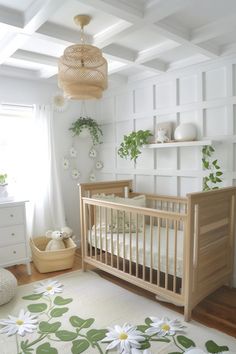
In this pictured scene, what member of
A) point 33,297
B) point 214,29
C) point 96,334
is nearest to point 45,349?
point 96,334

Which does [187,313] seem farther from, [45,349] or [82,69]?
[82,69]

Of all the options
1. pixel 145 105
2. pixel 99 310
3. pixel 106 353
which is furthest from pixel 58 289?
pixel 145 105

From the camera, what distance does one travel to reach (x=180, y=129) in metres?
2.94

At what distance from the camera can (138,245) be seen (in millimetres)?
2578

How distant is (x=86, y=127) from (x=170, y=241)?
1.94 m

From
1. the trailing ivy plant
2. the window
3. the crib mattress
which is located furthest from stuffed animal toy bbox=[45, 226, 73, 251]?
the trailing ivy plant

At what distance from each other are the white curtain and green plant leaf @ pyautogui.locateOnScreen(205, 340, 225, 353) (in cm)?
224

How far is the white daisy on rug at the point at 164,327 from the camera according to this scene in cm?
200

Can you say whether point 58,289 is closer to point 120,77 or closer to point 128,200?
point 128,200

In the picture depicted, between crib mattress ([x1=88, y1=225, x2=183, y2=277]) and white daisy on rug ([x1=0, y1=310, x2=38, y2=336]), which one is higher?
crib mattress ([x1=88, y1=225, x2=183, y2=277])

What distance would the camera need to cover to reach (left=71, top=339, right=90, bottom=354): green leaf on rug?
1.82 m

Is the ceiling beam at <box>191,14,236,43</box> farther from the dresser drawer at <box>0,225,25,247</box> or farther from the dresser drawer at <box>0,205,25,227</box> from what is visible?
the dresser drawer at <box>0,225,25,247</box>

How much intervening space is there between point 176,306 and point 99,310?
65 centimetres

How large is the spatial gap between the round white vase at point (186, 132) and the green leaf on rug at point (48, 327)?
2.04m
